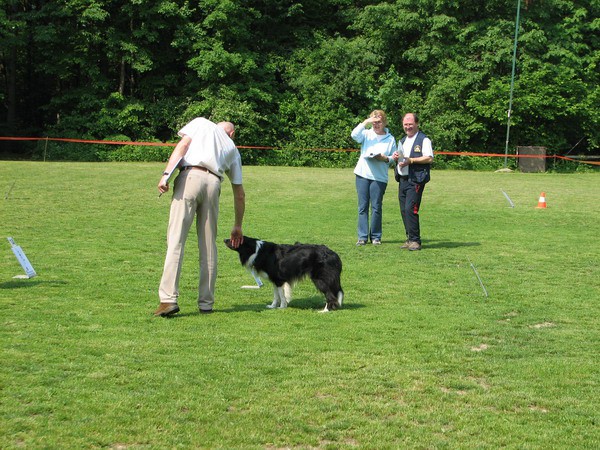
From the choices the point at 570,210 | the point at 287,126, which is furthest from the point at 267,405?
the point at 287,126

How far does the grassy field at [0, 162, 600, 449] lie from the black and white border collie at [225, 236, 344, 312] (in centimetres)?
28

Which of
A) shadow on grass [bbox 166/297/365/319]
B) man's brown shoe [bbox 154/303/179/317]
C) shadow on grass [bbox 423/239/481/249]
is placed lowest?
shadow on grass [bbox 166/297/365/319]

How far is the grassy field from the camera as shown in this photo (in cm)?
454

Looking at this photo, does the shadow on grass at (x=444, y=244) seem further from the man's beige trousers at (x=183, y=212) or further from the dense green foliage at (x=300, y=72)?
the dense green foliage at (x=300, y=72)

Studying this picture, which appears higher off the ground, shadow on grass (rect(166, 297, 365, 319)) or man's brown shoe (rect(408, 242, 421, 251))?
man's brown shoe (rect(408, 242, 421, 251))

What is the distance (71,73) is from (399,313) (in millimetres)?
35616

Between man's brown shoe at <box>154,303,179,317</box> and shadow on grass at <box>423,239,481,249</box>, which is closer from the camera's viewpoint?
man's brown shoe at <box>154,303,179,317</box>

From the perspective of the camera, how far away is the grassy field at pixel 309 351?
4539mm

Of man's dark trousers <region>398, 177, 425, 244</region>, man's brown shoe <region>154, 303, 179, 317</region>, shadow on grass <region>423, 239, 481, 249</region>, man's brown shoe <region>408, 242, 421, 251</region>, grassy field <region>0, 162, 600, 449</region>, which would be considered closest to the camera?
grassy field <region>0, 162, 600, 449</region>

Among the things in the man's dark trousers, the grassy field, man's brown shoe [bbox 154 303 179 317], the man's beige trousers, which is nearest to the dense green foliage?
the man's dark trousers

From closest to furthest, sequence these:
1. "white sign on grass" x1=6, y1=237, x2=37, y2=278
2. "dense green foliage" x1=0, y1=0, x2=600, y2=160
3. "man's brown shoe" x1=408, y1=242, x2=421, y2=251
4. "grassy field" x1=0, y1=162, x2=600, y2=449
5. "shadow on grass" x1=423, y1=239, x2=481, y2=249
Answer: "grassy field" x1=0, y1=162, x2=600, y2=449 < "white sign on grass" x1=6, y1=237, x2=37, y2=278 < "man's brown shoe" x1=408, y1=242, x2=421, y2=251 < "shadow on grass" x1=423, y1=239, x2=481, y2=249 < "dense green foliage" x1=0, y1=0, x2=600, y2=160

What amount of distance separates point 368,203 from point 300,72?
96.4ft

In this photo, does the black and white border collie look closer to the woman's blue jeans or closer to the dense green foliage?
the woman's blue jeans

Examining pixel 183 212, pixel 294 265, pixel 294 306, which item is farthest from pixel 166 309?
pixel 294 306
